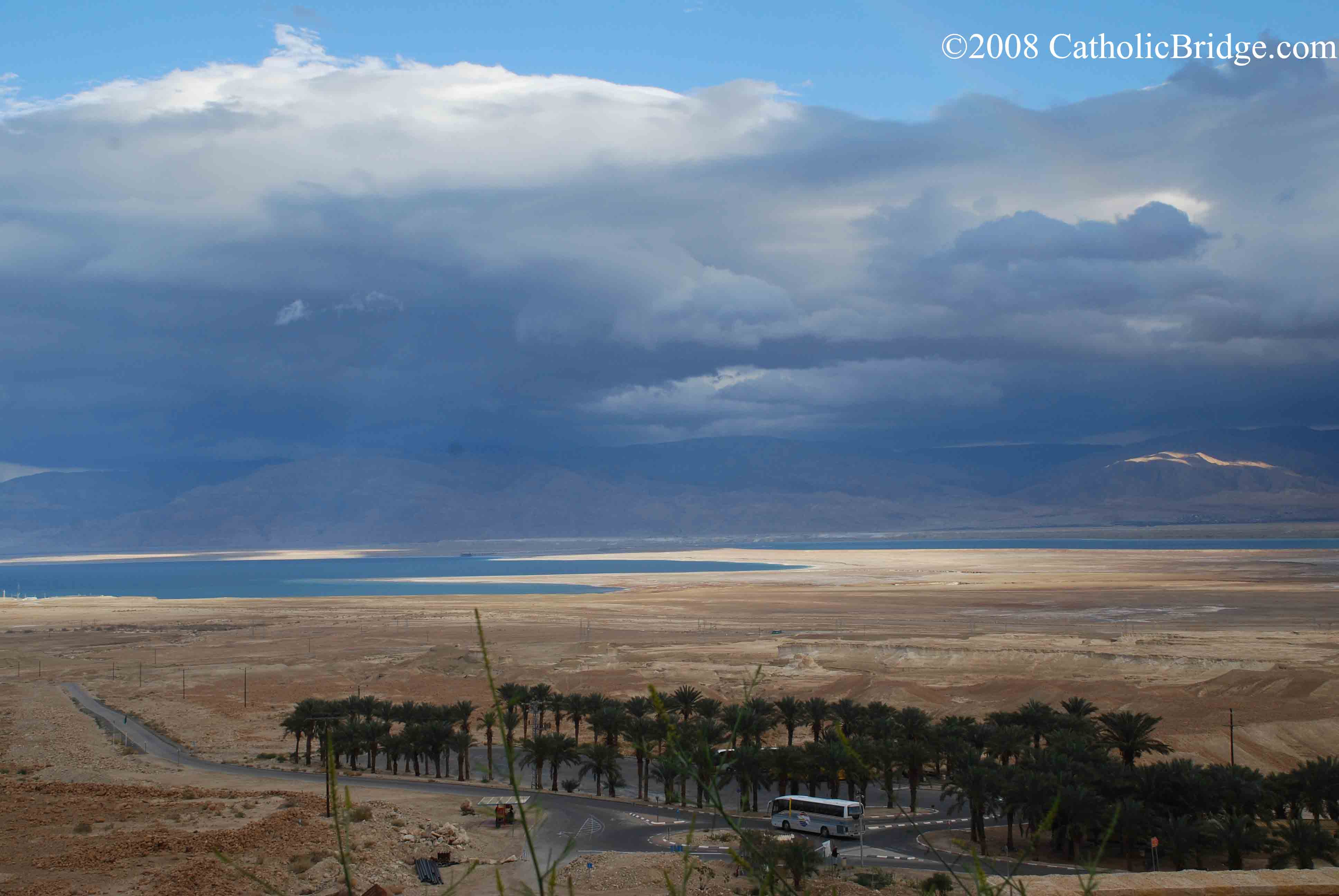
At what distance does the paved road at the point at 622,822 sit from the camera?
1510 inches

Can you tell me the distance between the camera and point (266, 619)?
146m

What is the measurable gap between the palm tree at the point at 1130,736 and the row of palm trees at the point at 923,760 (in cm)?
8

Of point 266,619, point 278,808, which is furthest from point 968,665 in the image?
point 266,619

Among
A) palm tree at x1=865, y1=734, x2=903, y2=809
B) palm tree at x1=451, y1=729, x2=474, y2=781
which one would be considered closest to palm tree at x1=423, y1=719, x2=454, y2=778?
palm tree at x1=451, y1=729, x2=474, y2=781

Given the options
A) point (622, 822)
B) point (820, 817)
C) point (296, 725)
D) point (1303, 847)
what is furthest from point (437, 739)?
point (1303, 847)

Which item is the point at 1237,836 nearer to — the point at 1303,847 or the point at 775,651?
the point at 1303,847

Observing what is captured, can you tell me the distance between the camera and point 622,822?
148ft

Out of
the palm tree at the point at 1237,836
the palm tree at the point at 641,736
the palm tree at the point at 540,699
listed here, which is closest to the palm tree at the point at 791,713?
the palm tree at the point at 641,736

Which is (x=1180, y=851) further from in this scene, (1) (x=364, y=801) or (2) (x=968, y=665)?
(2) (x=968, y=665)

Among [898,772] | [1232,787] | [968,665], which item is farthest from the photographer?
[968,665]

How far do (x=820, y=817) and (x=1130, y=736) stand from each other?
1501cm

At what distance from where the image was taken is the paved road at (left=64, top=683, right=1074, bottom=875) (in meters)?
38.3

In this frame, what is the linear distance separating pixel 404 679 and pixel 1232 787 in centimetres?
6677

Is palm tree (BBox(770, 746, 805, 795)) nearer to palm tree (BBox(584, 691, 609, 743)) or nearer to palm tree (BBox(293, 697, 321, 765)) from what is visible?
palm tree (BBox(584, 691, 609, 743))
